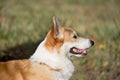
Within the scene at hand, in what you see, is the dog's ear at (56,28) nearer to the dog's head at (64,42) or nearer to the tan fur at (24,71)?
the dog's head at (64,42)

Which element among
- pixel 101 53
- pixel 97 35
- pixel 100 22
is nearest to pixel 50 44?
pixel 101 53

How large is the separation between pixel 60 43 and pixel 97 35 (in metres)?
5.12

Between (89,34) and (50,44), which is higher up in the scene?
(50,44)

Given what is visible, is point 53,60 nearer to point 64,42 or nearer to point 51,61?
point 51,61

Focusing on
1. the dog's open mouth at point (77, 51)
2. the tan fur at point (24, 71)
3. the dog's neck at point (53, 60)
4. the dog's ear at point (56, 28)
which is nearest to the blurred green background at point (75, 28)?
the dog's open mouth at point (77, 51)

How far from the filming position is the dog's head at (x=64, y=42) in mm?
10766

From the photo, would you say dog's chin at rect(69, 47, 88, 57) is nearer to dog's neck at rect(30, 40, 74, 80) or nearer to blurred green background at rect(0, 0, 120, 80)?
dog's neck at rect(30, 40, 74, 80)

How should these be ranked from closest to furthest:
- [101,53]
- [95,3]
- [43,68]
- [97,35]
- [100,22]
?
[43,68] < [101,53] < [97,35] < [100,22] < [95,3]

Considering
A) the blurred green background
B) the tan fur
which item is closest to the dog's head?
the tan fur

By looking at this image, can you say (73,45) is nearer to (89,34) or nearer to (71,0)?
(89,34)

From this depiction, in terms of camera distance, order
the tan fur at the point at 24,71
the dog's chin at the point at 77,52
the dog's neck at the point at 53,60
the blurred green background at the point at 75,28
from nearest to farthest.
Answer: the tan fur at the point at 24,71, the dog's neck at the point at 53,60, the dog's chin at the point at 77,52, the blurred green background at the point at 75,28

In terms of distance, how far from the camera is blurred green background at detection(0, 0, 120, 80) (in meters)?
13.4

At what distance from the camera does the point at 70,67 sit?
35.9 feet

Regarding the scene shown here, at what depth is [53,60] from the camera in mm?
10727
